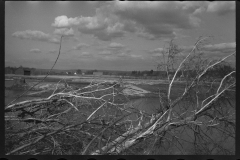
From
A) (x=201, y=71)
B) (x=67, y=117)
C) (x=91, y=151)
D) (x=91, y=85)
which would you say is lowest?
(x=91, y=151)

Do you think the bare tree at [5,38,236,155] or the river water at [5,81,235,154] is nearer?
the bare tree at [5,38,236,155]

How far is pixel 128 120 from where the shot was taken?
3.13m

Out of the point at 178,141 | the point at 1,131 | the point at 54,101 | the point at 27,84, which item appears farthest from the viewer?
the point at 27,84

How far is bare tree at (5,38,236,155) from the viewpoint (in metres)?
2.78

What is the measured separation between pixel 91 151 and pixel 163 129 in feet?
4.62

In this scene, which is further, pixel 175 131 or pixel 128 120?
pixel 175 131

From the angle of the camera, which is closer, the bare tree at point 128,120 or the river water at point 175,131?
the bare tree at point 128,120

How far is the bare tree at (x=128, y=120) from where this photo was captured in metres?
2.78

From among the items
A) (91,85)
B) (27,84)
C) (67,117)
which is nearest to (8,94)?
(27,84)

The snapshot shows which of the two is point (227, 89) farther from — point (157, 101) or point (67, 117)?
point (67, 117)

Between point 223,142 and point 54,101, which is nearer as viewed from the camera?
point 54,101

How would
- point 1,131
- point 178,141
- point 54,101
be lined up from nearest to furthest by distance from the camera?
point 1,131, point 54,101, point 178,141

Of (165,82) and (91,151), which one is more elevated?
(165,82)

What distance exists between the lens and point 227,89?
3.81 metres
